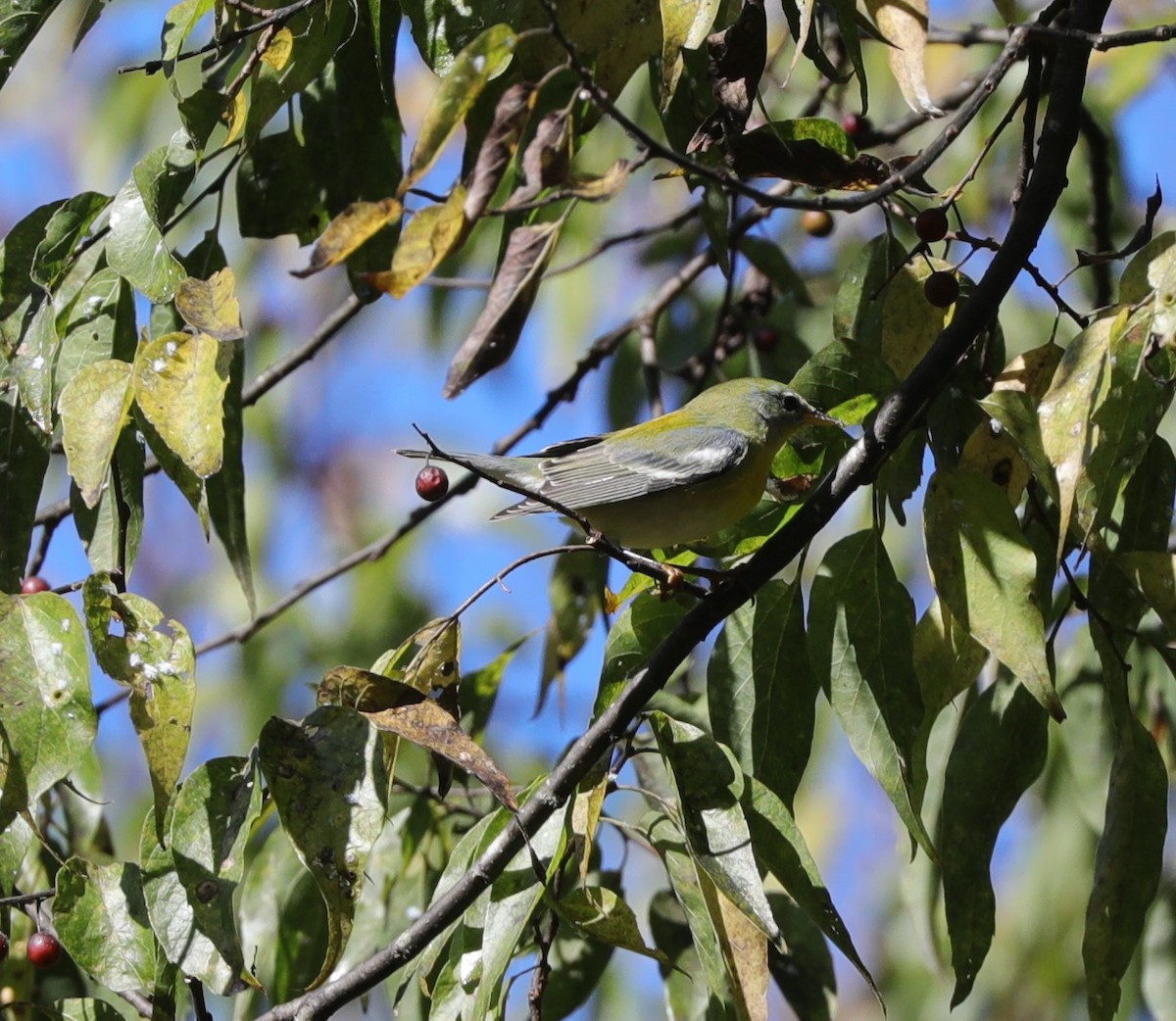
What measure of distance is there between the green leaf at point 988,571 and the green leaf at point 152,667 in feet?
3.38

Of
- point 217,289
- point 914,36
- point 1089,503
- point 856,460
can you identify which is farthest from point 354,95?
point 1089,503

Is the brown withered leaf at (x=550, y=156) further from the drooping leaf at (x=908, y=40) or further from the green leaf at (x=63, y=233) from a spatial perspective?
the green leaf at (x=63, y=233)

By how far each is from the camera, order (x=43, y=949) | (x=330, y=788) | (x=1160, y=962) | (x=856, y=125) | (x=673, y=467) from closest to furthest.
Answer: (x=330, y=788) → (x=43, y=949) → (x=673, y=467) → (x=1160, y=962) → (x=856, y=125)

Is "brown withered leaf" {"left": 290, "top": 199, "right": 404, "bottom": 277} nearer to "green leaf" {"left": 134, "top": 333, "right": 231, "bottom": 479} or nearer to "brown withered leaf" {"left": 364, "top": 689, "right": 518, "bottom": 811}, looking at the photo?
"green leaf" {"left": 134, "top": 333, "right": 231, "bottom": 479}

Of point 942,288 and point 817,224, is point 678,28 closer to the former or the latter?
point 942,288

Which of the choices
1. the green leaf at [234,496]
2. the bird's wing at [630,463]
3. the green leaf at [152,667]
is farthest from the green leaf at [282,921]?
the green leaf at [152,667]

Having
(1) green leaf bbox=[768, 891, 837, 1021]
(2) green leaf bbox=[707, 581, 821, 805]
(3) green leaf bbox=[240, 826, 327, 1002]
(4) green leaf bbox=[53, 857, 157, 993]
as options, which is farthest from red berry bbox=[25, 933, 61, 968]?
(1) green leaf bbox=[768, 891, 837, 1021]

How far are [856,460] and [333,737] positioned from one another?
857mm

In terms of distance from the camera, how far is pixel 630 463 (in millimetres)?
3127

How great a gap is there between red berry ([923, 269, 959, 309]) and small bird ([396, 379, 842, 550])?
0.56m

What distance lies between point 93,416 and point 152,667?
36 centimetres

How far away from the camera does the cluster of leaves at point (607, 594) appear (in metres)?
1.76

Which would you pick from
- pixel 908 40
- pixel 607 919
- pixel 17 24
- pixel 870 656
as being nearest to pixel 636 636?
pixel 870 656

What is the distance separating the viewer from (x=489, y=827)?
7.19ft
